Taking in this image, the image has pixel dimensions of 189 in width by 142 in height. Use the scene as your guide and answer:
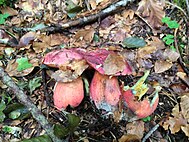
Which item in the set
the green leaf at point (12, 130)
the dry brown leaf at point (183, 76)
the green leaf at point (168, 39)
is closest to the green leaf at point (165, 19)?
the green leaf at point (168, 39)

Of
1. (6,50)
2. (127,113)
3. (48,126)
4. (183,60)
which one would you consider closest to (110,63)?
(127,113)

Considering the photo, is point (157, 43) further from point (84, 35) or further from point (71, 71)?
point (71, 71)

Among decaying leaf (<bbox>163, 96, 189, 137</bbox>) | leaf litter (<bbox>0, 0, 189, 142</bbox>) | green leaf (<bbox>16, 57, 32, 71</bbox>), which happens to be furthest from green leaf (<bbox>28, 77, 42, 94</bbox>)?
decaying leaf (<bbox>163, 96, 189, 137</bbox>)

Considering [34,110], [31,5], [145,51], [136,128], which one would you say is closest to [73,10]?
[31,5]

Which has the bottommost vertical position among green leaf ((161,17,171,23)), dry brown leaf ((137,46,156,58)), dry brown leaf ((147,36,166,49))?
dry brown leaf ((137,46,156,58))

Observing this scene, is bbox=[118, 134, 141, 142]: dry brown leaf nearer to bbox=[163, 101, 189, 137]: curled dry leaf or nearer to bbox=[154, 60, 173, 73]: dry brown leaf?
bbox=[163, 101, 189, 137]: curled dry leaf

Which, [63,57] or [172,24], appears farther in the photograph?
[172,24]

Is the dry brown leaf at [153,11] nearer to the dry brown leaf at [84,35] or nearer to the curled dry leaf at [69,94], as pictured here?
the dry brown leaf at [84,35]
